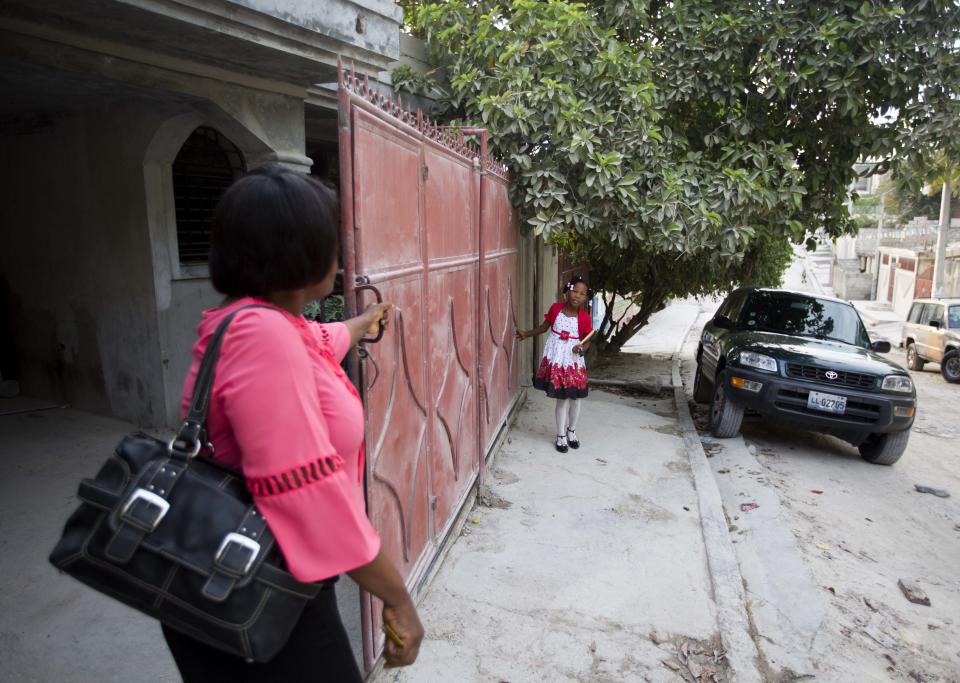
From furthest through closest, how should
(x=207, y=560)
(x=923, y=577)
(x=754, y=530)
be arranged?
(x=754, y=530) → (x=923, y=577) → (x=207, y=560)

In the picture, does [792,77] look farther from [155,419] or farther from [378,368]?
[155,419]

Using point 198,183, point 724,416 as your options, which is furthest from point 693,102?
point 198,183

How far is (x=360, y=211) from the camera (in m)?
2.35

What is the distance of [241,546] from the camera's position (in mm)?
1148

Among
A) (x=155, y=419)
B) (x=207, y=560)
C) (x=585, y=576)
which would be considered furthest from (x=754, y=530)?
(x=155, y=419)

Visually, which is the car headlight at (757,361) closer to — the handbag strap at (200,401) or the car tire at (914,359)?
the handbag strap at (200,401)

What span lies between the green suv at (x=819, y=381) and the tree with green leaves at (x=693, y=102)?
1.07 metres

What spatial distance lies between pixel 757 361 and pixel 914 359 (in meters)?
9.86

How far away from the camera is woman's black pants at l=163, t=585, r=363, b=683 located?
1294 millimetres

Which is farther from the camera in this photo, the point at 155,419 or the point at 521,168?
the point at 521,168

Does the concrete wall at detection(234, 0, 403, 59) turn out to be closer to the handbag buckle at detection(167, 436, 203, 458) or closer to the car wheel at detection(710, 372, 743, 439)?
the handbag buckle at detection(167, 436, 203, 458)

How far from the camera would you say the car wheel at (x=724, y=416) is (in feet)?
22.5

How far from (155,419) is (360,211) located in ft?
13.0

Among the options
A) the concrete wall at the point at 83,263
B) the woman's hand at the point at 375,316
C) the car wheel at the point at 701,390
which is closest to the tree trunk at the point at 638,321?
the car wheel at the point at 701,390
